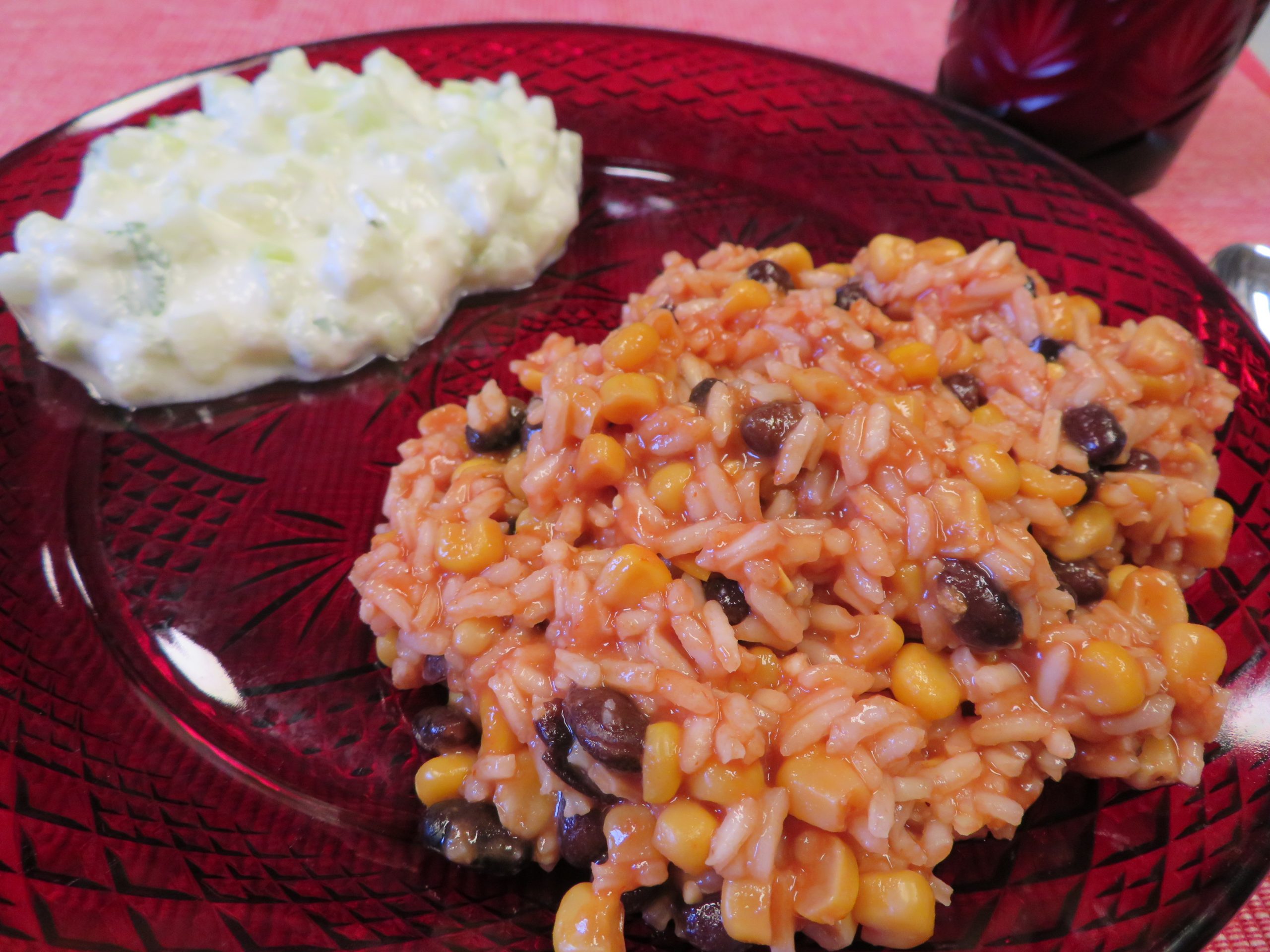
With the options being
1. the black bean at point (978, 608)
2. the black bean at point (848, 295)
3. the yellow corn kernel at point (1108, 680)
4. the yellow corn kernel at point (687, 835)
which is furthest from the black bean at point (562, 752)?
the black bean at point (848, 295)

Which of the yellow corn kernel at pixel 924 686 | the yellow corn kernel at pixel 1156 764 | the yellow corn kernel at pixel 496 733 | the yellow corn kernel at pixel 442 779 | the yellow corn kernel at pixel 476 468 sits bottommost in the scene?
the yellow corn kernel at pixel 442 779

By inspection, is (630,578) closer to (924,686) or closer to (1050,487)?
(924,686)

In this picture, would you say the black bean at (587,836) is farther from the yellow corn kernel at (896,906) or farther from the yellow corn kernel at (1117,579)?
the yellow corn kernel at (1117,579)

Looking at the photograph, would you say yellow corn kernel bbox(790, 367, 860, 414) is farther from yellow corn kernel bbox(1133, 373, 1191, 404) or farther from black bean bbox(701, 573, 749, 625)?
yellow corn kernel bbox(1133, 373, 1191, 404)

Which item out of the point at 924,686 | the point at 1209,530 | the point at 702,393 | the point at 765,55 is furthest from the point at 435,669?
the point at 765,55

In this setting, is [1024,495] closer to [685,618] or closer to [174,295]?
[685,618]

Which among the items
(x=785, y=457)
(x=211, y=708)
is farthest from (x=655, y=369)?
(x=211, y=708)
